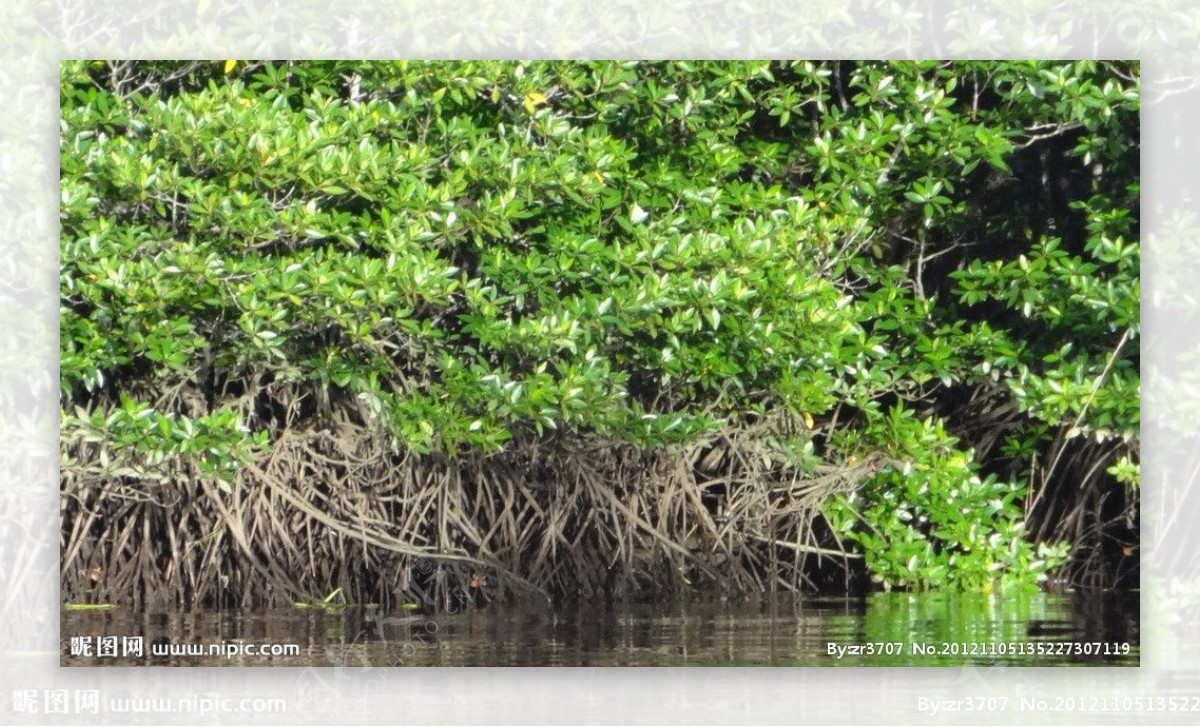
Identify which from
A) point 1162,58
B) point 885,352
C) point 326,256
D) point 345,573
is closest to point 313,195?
point 326,256

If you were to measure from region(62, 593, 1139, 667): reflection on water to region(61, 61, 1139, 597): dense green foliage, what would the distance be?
1.05ft

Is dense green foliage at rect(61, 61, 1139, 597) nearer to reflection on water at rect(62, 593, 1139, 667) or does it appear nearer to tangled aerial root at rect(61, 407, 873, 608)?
tangled aerial root at rect(61, 407, 873, 608)

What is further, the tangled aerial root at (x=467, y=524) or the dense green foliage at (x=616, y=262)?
the tangled aerial root at (x=467, y=524)

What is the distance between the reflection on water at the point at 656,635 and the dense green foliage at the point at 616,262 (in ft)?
1.05

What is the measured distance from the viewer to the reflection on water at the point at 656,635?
649 centimetres

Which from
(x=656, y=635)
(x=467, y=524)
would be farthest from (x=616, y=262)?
(x=656, y=635)

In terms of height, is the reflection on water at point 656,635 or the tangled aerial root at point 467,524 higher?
the tangled aerial root at point 467,524

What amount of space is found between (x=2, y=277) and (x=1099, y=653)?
4054 millimetres

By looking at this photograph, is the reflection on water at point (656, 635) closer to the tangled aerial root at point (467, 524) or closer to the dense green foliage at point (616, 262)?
the tangled aerial root at point (467, 524)

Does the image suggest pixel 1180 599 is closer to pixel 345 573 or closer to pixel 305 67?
pixel 345 573

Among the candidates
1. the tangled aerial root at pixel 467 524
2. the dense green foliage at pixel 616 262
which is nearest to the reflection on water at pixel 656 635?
the tangled aerial root at pixel 467 524

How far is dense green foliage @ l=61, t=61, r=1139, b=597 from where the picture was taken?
6523 mm

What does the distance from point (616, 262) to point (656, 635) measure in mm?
1344

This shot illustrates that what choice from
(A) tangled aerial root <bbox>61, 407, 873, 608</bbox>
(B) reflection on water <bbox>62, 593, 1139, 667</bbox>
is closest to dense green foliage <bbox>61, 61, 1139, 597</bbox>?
(A) tangled aerial root <bbox>61, 407, 873, 608</bbox>
